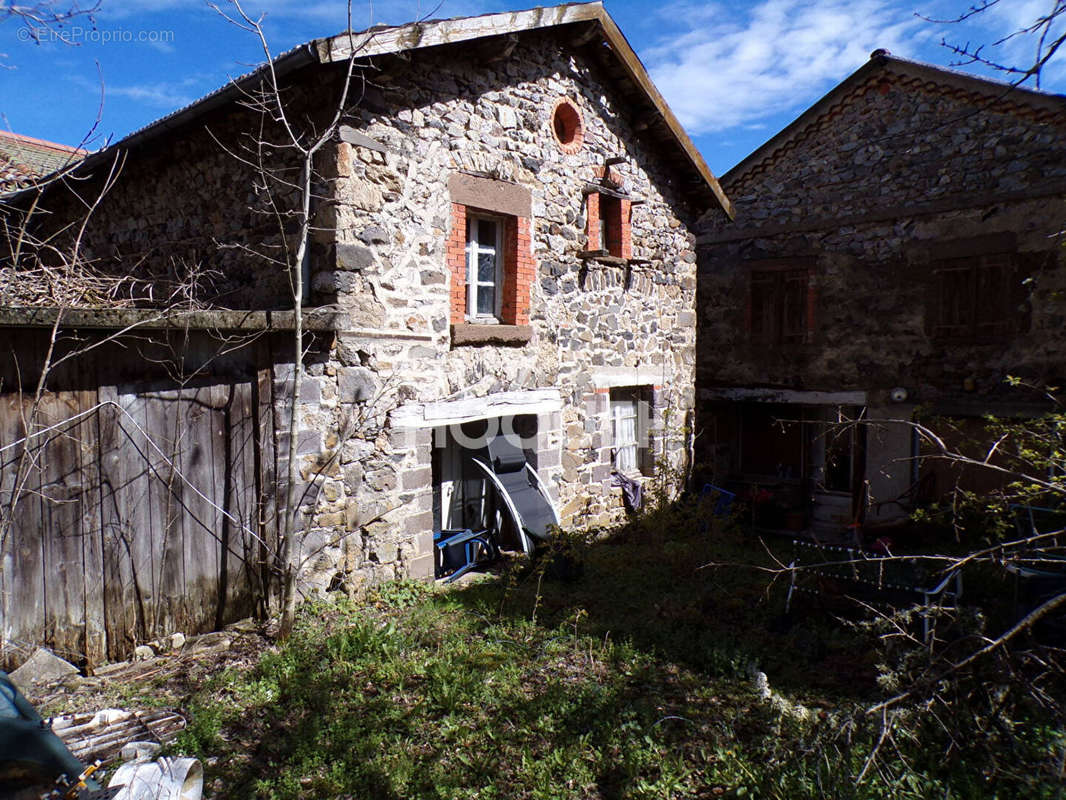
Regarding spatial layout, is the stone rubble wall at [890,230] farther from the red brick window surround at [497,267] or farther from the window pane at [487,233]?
the window pane at [487,233]

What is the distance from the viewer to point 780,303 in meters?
11.2

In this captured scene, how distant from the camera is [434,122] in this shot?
6.14 metres

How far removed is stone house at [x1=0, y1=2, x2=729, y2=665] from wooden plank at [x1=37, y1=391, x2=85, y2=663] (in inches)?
5.0

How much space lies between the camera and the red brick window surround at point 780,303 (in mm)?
10883

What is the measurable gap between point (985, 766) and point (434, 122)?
593 cm

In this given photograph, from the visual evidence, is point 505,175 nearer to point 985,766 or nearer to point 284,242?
point 284,242

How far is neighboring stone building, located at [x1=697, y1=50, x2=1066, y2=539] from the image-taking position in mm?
9039

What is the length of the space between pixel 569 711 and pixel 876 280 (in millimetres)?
8634

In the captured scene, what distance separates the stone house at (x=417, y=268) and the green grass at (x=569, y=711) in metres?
1.11

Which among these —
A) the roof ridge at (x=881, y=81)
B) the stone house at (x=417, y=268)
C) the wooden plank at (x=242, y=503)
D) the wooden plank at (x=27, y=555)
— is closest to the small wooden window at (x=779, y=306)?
the roof ridge at (x=881, y=81)

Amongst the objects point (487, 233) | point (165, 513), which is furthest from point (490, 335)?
point (165, 513)

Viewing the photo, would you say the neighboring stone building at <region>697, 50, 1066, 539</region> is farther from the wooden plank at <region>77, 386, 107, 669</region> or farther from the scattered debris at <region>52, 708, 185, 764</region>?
the wooden plank at <region>77, 386, 107, 669</region>

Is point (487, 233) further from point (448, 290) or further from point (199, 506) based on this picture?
point (199, 506)

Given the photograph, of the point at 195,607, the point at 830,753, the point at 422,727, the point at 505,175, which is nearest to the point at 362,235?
the point at 505,175
